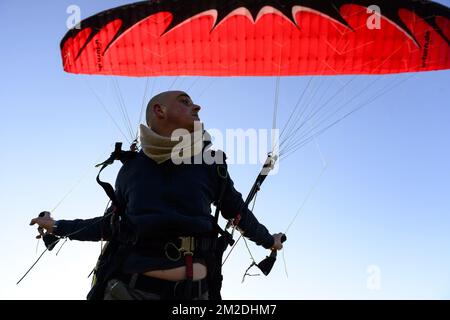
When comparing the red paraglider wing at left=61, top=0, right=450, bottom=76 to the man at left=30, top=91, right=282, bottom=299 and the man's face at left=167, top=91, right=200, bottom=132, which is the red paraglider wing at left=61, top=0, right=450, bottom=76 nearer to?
the man's face at left=167, top=91, right=200, bottom=132

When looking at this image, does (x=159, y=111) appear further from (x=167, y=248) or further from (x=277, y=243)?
(x=277, y=243)

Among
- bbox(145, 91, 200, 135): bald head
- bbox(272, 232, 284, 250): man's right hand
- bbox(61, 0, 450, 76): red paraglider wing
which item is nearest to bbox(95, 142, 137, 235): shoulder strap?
bbox(145, 91, 200, 135): bald head

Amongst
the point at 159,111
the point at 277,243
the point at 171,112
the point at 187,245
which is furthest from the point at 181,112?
the point at 277,243

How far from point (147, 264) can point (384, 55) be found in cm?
481

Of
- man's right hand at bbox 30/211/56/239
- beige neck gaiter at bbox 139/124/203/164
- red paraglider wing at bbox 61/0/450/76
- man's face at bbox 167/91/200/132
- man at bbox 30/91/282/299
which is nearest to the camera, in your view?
Answer: man at bbox 30/91/282/299

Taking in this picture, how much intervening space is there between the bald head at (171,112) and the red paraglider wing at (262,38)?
7.02 feet

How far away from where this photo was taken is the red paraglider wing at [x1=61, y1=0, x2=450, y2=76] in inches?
229

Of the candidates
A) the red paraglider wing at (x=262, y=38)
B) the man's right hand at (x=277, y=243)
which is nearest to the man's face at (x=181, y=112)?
the man's right hand at (x=277, y=243)

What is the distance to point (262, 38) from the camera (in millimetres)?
6492

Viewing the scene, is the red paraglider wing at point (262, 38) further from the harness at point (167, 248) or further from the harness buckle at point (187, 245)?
the harness buckle at point (187, 245)

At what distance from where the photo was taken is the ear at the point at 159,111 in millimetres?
3787

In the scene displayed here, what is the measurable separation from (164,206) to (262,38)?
3881 millimetres
